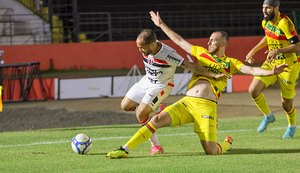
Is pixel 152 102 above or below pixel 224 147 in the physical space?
above

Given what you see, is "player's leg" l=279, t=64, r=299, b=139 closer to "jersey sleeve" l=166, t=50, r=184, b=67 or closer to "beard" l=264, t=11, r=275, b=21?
"beard" l=264, t=11, r=275, b=21

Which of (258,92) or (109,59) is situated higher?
(258,92)

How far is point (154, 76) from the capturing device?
12492 millimetres

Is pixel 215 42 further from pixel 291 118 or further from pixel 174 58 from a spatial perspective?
pixel 291 118

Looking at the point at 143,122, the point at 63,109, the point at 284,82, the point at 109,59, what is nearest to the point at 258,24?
the point at 109,59

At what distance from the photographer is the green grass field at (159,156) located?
10.5m

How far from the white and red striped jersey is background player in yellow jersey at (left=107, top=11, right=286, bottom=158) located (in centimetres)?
32

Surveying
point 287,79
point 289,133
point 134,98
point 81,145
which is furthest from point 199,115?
point 287,79

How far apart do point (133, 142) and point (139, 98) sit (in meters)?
1.29

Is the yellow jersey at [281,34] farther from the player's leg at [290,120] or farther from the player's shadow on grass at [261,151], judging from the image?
the player's shadow on grass at [261,151]

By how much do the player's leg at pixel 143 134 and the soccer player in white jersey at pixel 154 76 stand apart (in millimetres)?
535

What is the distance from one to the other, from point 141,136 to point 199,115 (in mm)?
945

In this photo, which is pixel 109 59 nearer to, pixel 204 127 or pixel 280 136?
pixel 280 136

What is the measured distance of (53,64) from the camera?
1400 inches
